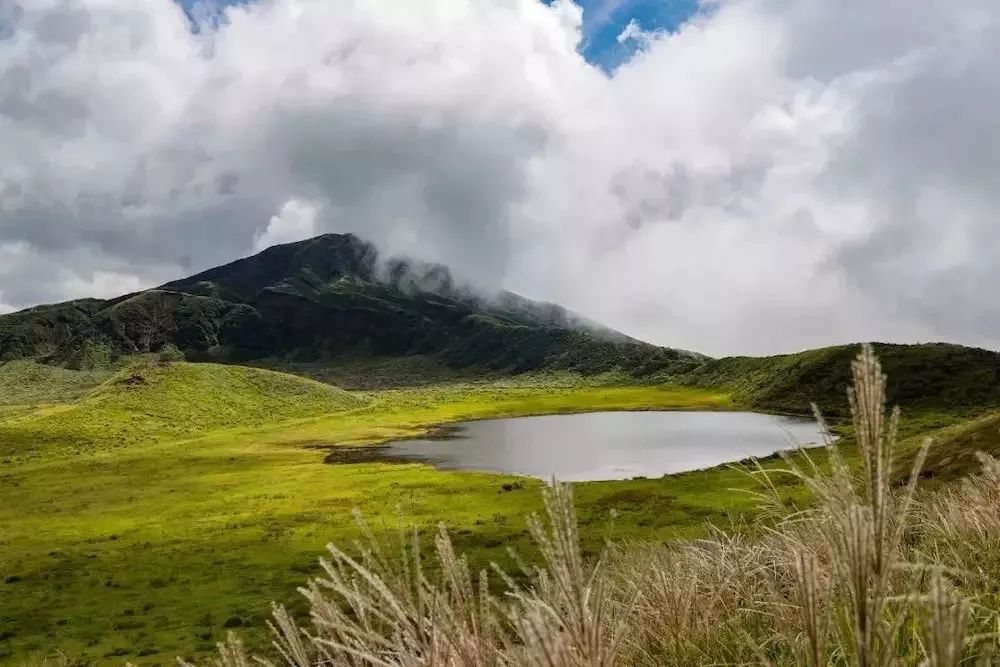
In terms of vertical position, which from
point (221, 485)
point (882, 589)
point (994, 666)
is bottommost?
point (221, 485)

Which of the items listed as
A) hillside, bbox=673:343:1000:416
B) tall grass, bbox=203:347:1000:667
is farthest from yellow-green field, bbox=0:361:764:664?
hillside, bbox=673:343:1000:416

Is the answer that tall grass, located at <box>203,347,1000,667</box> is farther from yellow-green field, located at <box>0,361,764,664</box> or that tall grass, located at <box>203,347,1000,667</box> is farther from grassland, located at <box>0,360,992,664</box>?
grassland, located at <box>0,360,992,664</box>

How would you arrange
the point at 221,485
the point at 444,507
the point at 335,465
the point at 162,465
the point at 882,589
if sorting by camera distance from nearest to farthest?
the point at 882,589
the point at 444,507
the point at 221,485
the point at 335,465
the point at 162,465

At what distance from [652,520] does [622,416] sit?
256ft

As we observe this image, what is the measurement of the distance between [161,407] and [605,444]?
83.3m

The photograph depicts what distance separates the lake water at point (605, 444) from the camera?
6172 centimetres

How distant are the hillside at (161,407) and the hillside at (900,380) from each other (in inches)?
3549

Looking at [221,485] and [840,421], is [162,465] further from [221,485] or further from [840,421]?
[840,421]

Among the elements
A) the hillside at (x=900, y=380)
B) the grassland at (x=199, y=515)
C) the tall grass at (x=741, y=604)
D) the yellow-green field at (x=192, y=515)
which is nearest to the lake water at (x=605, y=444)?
the grassland at (x=199, y=515)

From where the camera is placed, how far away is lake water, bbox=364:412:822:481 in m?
61.7

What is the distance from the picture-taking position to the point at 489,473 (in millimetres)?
61062

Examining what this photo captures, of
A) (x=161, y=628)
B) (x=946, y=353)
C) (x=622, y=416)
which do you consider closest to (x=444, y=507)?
(x=161, y=628)

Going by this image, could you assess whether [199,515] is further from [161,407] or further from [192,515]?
→ [161,407]

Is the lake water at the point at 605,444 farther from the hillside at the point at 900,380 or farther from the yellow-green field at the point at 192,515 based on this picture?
the hillside at the point at 900,380
